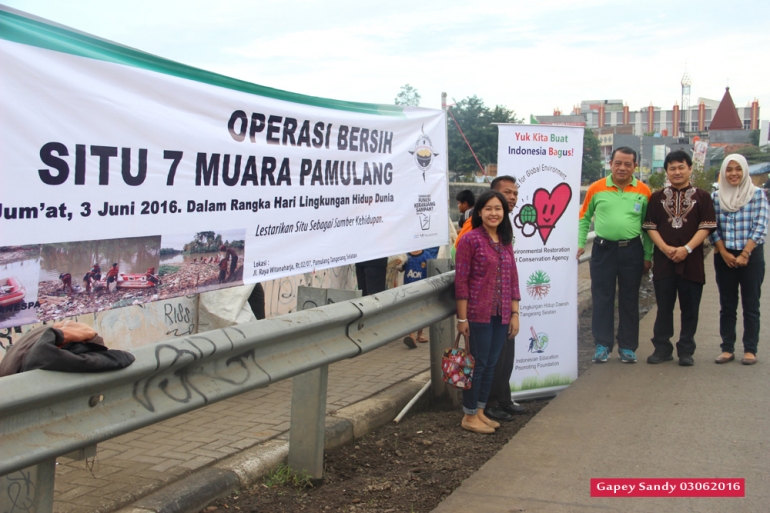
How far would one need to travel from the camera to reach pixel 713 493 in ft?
12.3

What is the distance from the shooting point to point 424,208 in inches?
203

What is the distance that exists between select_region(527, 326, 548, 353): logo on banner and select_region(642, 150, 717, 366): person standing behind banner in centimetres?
128

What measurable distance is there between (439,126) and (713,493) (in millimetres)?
3099

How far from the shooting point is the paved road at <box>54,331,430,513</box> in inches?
138

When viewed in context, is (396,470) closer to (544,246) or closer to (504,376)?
(504,376)

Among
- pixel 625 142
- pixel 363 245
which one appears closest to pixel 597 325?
pixel 363 245

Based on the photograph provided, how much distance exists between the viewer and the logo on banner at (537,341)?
5.77 meters

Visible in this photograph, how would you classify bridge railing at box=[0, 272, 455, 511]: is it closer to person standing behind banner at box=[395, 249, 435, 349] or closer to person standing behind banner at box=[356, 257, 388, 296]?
person standing behind banner at box=[356, 257, 388, 296]

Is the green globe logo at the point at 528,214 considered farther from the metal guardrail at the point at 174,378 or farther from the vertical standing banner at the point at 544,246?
the metal guardrail at the point at 174,378

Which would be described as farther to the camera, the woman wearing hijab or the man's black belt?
the man's black belt

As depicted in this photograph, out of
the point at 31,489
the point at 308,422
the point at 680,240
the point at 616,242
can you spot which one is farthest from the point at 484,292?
the point at 31,489

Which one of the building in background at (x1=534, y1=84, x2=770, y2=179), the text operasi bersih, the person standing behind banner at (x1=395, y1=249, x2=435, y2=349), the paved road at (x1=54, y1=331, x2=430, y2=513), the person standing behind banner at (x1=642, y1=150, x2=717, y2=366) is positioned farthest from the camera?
the building in background at (x1=534, y1=84, x2=770, y2=179)

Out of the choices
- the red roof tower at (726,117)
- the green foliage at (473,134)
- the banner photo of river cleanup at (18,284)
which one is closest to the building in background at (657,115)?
the red roof tower at (726,117)

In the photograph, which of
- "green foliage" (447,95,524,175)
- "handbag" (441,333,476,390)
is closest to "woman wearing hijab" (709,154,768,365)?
"handbag" (441,333,476,390)
